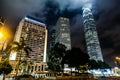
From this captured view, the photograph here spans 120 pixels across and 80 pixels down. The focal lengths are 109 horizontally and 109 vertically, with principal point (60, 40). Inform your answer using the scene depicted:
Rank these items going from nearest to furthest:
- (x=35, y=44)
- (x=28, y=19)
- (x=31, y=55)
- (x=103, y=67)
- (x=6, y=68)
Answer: (x=6, y=68) < (x=103, y=67) < (x=31, y=55) < (x=35, y=44) < (x=28, y=19)

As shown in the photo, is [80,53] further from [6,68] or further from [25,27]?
[25,27]

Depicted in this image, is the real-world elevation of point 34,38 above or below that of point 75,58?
above

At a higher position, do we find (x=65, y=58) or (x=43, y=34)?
(x=43, y=34)

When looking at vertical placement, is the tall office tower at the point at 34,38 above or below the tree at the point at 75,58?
above

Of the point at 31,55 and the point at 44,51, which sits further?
the point at 44,51

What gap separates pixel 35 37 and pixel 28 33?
13.1 m

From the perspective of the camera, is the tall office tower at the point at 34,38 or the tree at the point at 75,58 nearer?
the tree at the point at 75,58

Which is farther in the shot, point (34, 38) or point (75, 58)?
point (34, 38)

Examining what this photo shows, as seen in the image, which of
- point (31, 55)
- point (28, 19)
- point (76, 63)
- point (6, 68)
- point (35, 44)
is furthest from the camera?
point (28, 19)

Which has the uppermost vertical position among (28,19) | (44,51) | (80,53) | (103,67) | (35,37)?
(28,19)

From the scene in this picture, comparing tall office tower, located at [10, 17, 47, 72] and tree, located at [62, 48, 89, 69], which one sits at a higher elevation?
tall office tower, located at [10, 17, 47, 72]

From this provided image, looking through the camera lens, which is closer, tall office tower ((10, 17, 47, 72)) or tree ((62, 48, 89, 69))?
tree ((62, 48, 89, 69))

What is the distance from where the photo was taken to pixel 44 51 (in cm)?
18050

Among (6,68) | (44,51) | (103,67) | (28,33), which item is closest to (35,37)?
(28,33)
